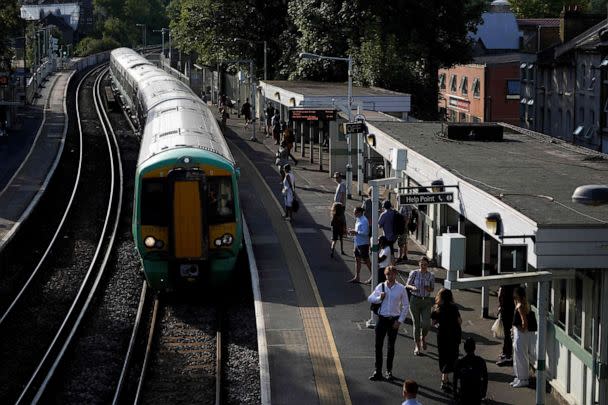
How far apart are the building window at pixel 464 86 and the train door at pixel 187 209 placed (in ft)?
151

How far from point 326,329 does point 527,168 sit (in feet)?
16.5

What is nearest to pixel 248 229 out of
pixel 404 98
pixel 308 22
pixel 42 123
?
pixel 404 98

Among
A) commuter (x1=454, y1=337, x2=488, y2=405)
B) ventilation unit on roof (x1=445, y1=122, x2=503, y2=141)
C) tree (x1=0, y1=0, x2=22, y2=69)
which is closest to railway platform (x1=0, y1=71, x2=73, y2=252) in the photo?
tree (x1=0, y1=0, x2=22, y2=69)

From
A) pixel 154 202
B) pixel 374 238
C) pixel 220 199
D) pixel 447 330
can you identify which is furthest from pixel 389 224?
pixel 447 330

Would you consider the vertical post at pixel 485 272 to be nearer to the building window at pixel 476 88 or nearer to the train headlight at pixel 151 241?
the train headlight at pixel 151 241

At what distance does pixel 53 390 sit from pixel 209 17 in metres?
48.0

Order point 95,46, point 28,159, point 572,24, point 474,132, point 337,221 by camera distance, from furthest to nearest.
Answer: point 95,46 < point 572,24 < point 28,159 < point 474,132 < point 337,221

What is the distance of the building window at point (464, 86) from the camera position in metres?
64.8

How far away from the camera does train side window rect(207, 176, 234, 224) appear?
68.9 ft

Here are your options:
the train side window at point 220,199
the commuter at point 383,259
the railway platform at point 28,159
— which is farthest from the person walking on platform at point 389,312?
the railway platform at point 28,159

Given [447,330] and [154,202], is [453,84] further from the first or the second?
[447,330]

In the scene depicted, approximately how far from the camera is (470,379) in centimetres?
1335

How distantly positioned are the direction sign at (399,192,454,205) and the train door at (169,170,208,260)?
559 centimetres

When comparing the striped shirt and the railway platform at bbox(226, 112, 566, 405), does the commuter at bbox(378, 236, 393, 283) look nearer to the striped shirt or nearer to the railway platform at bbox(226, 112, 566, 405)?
the railway platform at bbox(226, 112, 566, 405)
